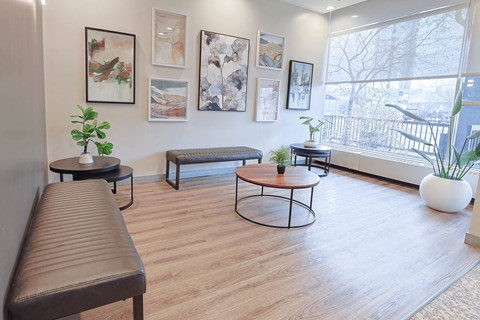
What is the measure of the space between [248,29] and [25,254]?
475cm

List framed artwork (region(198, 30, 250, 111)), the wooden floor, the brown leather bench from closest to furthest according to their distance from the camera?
1. the brown leather bench
2. the wooden floor
3. framed artwork (region(198, 30, 250, 111))

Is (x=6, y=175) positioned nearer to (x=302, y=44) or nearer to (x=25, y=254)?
(x=25, y=254)

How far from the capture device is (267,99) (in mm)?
5586

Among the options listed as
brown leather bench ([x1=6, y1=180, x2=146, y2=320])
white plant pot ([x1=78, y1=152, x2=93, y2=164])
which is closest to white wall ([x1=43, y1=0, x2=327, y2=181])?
white plant pot ([x1=78, y1=152, x2=93, y2=164])

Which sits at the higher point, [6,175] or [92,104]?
[92,104]

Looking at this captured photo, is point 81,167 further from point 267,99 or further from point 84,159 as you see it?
point 267,99

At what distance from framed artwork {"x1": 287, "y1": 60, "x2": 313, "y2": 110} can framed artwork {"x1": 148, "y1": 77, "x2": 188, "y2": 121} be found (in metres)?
2.28

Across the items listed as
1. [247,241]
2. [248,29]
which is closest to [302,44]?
[248,29]

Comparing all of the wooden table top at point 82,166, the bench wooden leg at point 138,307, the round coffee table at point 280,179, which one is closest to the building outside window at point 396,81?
the round coffee table at point 280,179

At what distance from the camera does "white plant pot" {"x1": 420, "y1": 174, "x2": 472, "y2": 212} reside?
369 cm

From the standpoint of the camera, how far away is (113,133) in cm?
418

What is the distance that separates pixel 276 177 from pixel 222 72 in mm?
2398

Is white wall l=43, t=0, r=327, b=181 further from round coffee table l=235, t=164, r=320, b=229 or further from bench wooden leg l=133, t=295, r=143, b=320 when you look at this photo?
bench wooden leg l=133, t=295, r=143, b=320

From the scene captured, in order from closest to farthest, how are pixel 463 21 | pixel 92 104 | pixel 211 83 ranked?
pixel 92 104 → pixel 463 21 → pixel 211 83
